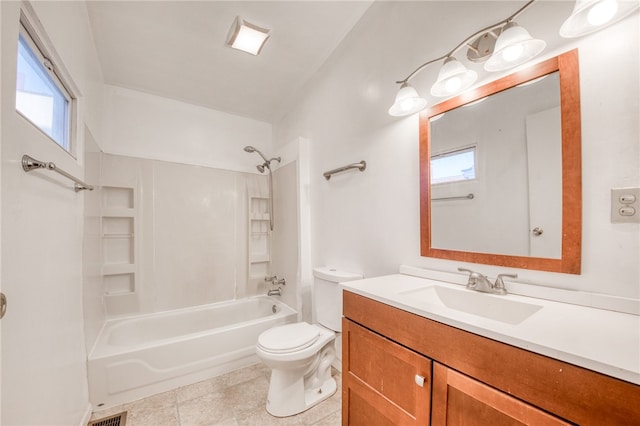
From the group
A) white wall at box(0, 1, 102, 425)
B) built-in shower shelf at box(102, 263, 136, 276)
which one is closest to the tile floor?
white wall at box(0, 1, 102, 425)

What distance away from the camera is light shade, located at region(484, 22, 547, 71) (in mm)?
855

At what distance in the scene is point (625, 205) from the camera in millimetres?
760

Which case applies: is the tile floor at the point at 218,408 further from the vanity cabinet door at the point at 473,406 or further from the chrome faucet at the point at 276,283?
the vanity cabinet door at the point at 473,406

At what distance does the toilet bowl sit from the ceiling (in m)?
2.16

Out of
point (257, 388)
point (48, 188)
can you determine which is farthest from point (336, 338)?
point (48, 188)

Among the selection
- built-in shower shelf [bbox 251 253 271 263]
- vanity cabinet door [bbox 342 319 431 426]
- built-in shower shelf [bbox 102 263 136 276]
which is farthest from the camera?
built-in shower shelf [bbox 251 253 271 263]

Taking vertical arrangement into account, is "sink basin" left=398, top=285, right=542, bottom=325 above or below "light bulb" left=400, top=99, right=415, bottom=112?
below

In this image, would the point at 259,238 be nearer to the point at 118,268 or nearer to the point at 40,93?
the point at 118,268

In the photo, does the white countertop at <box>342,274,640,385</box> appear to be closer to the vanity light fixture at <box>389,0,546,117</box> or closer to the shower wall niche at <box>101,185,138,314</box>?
the vanity light fixture at <box>389,0,546,117</box>

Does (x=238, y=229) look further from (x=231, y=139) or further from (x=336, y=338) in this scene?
(x=336, y=338)

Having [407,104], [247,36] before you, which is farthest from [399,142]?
[247,36]

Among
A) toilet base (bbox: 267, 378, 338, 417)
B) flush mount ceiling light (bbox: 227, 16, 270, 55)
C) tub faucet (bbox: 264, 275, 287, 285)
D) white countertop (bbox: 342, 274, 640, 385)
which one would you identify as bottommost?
toilet base (bbox: 267, 378, 338, 417)

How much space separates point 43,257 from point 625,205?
7.09 feet

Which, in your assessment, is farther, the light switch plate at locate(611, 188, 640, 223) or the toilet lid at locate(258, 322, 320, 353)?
the toilet lid at locate(258, 322, 320, 353)
